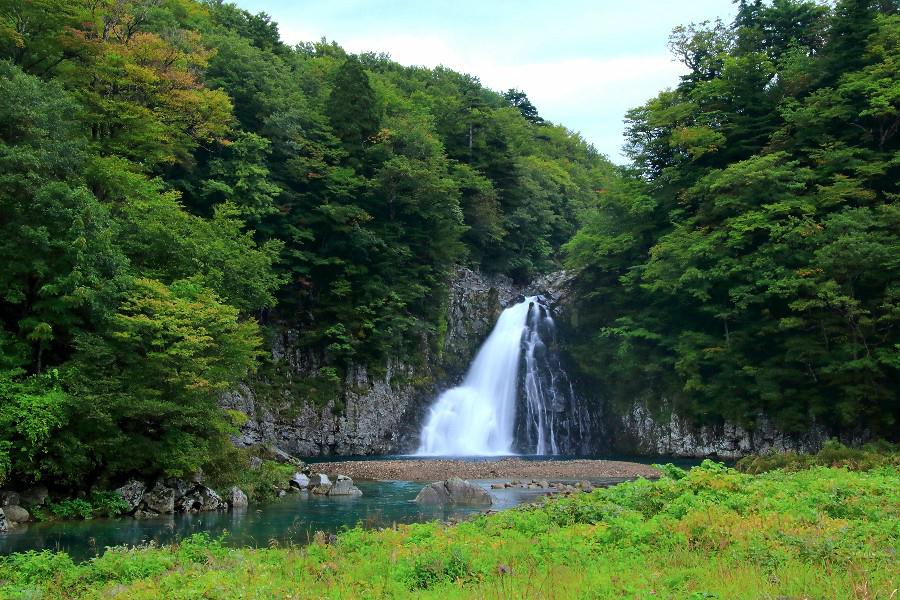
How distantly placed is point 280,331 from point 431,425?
1009cm

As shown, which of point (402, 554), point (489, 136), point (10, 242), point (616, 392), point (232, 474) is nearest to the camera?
point (402, 554)

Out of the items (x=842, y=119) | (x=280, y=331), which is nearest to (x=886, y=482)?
(x=842, y=119)

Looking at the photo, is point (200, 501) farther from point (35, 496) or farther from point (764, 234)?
point (764, 234)

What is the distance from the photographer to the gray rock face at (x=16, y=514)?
14.5 meters

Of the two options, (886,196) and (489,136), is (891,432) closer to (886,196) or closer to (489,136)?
(886,196)

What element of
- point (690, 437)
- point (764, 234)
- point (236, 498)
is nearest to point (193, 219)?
point (236, 498)

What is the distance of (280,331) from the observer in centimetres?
3516

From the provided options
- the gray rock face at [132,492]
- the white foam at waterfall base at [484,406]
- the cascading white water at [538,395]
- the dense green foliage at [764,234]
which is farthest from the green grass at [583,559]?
the cascading white water at [538,395]

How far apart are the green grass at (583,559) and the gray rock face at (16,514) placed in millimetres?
5841

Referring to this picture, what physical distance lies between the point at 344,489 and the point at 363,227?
19618 mm

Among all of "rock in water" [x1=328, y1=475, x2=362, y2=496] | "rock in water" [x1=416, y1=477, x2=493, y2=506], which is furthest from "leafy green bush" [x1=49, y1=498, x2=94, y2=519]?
"rock in water" [x1=416, y1=477, x2=493, y2=506]

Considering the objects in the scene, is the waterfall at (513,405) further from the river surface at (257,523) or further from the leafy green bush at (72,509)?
the leafy green bush at (72,509)

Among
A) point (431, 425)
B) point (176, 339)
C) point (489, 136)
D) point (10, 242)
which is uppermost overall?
point (489, 136)

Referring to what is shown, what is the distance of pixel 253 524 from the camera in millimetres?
14766
